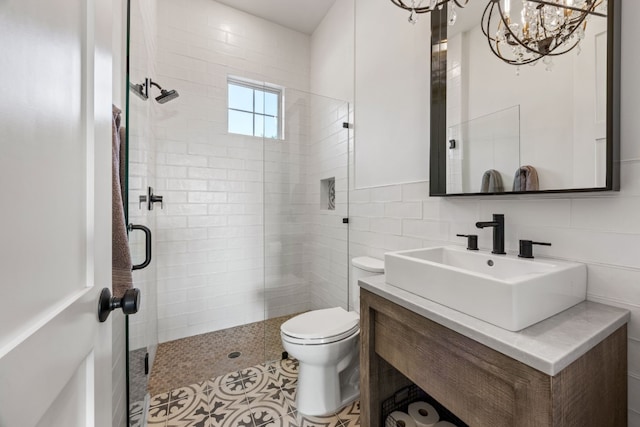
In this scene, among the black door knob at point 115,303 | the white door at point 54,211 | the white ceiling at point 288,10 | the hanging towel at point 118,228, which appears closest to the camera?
the white door at point 54,211

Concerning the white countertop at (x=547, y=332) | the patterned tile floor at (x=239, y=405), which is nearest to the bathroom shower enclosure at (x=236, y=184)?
the patterned tile floor at (x=239, y=405)

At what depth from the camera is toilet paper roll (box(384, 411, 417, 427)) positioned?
1.21 metres

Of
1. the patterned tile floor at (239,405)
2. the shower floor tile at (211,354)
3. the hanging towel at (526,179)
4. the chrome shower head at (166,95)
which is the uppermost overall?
the chrome shower head at (166,95)

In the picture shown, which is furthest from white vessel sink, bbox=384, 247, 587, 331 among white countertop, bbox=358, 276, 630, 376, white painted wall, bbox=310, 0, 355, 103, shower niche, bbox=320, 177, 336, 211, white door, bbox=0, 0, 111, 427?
white painted wall, bbox=310, 0, 355, 103

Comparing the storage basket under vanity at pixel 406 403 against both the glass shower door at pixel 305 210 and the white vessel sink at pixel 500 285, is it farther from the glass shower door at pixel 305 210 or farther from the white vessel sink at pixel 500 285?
the glass shower door at pixel 305 210

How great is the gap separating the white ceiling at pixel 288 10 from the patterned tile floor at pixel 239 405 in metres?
3.05

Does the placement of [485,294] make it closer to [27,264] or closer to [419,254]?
[419,254]

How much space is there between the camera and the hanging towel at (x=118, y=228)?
88cm

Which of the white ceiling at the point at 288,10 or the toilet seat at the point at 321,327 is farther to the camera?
the white ceiling at the point at 288,10

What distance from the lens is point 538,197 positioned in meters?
1.05

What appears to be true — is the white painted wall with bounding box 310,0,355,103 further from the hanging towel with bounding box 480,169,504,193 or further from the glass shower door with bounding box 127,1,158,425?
the glass shower door with bounding box 127,1,158,425

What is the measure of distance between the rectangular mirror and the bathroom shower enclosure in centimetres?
97

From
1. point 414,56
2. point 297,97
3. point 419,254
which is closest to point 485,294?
point 419,254

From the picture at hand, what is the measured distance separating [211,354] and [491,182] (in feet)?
7.33
